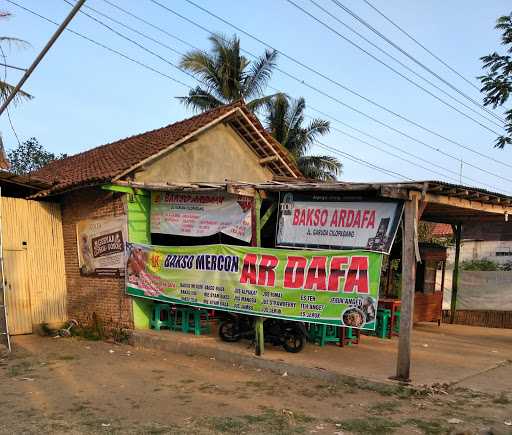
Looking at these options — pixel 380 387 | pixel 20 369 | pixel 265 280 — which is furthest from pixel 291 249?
pixel 20 369

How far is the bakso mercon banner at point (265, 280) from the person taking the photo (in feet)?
25.0

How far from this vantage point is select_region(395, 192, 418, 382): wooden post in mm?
7172

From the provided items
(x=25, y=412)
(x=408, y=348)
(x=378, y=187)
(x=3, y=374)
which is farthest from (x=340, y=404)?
(x=3, y=374)

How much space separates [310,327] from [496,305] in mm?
6325

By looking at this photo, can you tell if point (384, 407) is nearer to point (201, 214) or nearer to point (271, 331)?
point (271, 331)

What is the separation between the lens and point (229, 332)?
9844mm

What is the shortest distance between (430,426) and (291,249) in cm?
381

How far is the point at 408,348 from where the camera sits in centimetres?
714

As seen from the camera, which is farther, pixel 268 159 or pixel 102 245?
pixel 268 159

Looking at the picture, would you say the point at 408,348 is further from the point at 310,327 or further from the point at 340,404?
the point at 310,327

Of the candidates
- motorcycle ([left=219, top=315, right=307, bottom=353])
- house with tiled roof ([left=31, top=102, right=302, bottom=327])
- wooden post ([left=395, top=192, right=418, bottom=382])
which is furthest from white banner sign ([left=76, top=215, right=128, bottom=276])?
wooden post ([left=395, top=192, right=418, bottom=382])

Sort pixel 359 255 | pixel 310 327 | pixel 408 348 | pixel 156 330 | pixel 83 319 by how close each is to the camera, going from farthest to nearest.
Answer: pixel 83 319 < pixel 156 330 < pixel 310 327 < pixel 359 255 < pixel 408 348

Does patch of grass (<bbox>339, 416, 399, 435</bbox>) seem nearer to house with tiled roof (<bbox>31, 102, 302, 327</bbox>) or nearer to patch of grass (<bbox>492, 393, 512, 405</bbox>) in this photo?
patch of grass (<bbox>492, 393, 512, 405</bbox>)

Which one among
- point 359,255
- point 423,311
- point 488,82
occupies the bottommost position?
point 423,311
